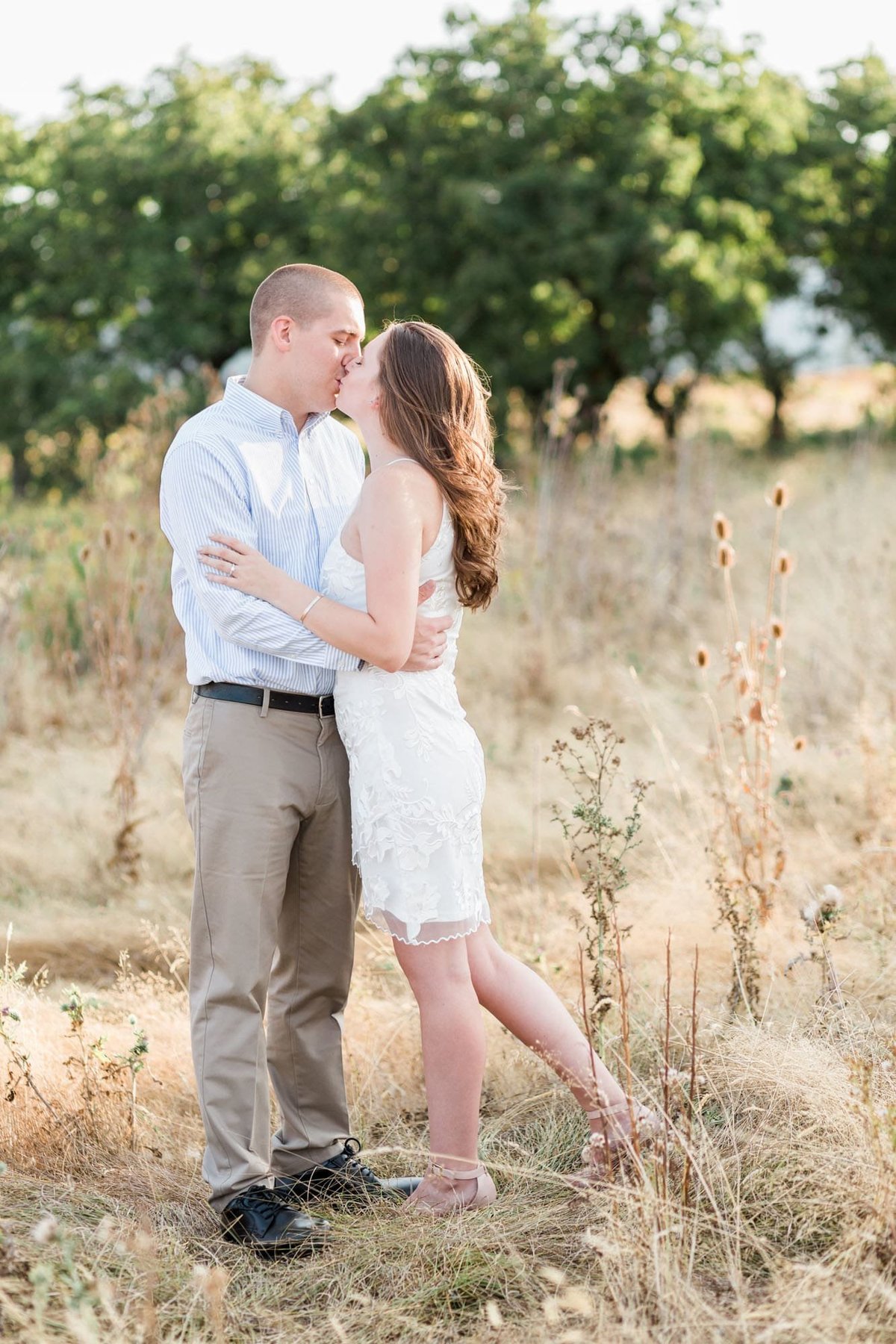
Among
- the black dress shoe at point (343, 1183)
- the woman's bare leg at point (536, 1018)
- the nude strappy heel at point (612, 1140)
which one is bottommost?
the black dress shoe at point (343, 1183)

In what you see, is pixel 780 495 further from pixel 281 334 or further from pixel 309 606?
pixel 309 606

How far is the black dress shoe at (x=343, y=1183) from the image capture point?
117 inches

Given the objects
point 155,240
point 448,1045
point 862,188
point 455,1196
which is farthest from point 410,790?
point 155,240

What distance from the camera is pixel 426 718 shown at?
110 inches

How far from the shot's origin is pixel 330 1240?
2754mm

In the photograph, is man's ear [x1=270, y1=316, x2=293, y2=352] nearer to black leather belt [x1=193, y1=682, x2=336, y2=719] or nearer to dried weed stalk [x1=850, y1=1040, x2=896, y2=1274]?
black leather belt [x1=193, y1=682, x2=336, y2=719]

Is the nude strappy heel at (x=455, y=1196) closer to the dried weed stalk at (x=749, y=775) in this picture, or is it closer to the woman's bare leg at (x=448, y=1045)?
the woman's bare leg at (x=448, y=1045)

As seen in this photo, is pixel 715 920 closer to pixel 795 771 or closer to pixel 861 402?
pixel 795 771

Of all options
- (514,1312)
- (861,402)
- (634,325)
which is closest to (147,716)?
(514,1312)

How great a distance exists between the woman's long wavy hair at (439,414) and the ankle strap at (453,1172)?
141 centimetres

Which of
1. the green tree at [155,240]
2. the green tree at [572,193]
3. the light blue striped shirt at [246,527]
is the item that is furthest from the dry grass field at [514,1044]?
the green tree at [155,240]

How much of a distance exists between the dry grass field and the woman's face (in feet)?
5.10

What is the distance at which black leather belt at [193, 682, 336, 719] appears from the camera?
2.79 meters

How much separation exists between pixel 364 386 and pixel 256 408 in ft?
0.99
